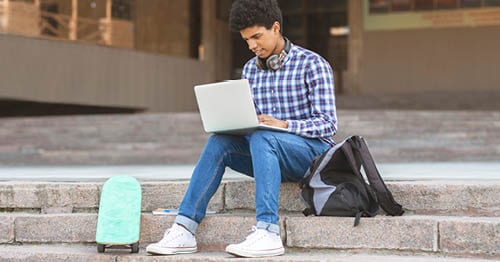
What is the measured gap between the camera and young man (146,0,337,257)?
358 centimetres

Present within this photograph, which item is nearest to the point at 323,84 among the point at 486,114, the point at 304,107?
the point at 304,107

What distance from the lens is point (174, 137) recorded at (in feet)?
35.4

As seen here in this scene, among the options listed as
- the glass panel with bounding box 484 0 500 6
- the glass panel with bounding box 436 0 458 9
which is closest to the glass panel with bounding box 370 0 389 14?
the glass panel with bounding box 436 0 458 9

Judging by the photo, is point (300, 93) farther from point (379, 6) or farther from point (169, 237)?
point (379, 6)

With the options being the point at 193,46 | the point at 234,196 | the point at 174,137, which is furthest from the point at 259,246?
the point at 193,46

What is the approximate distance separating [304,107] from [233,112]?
512 mm

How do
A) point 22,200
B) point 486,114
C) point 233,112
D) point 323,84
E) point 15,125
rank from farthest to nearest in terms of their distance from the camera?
point 15,125
point 486,114
point 22,200
point 323,84
point 233,112

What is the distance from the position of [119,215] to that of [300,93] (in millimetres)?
1194

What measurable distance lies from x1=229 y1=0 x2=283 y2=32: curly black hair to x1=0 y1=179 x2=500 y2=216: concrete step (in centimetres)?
94

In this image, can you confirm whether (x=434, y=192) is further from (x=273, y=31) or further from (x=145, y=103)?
(x=145, y=103)

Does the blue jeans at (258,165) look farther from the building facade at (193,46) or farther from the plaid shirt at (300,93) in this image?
the building facade at (193,46)

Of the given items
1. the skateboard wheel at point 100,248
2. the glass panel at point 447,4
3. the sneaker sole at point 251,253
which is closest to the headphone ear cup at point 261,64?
the sneaker sole at point 251,253

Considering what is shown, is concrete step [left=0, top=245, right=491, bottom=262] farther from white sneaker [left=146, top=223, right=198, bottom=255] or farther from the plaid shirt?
the plaid shirt

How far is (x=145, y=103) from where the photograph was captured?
18.5 meters
